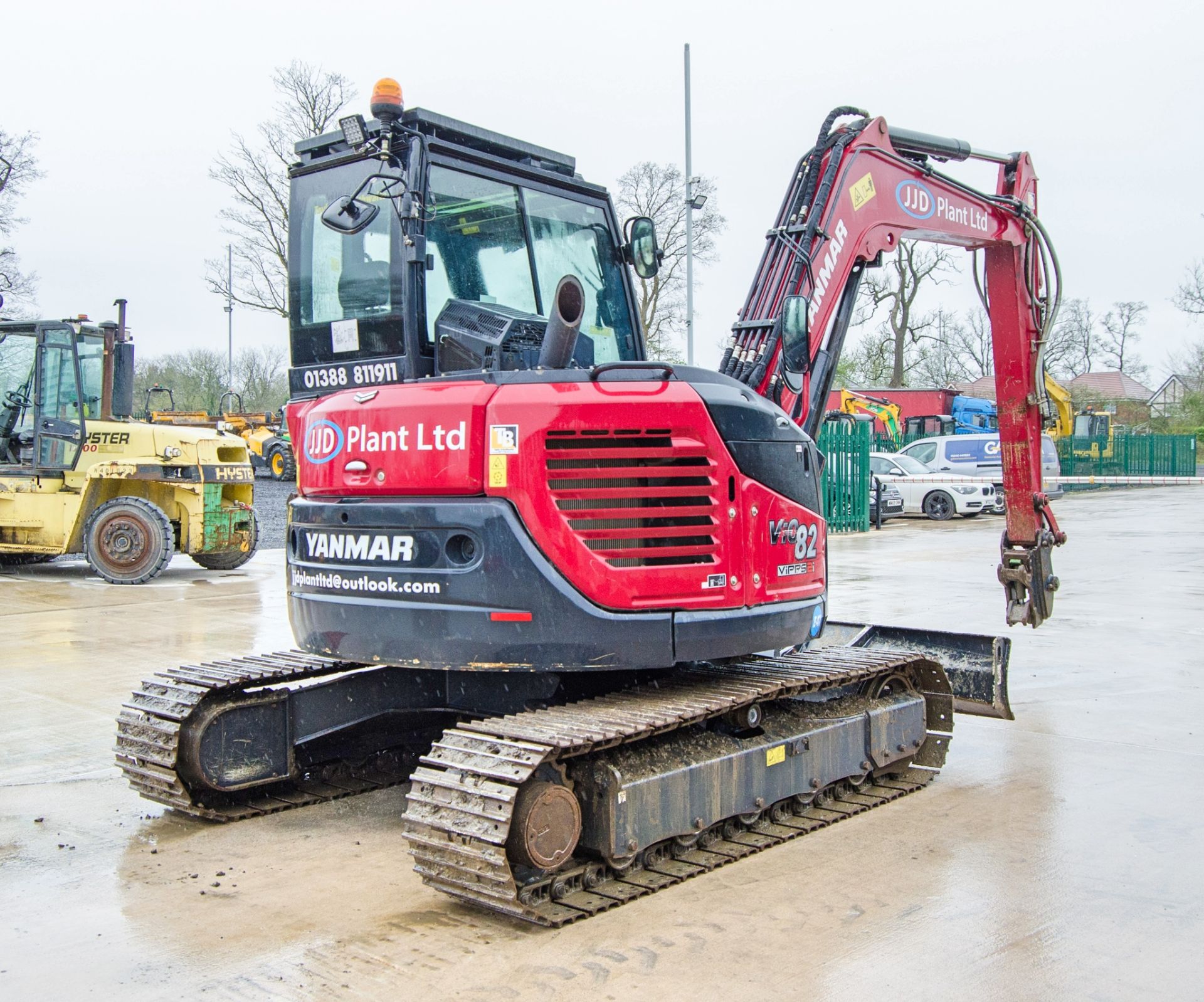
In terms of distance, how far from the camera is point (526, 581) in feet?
16.7

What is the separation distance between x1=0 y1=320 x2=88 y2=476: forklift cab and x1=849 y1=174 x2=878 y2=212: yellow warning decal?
34.6ft

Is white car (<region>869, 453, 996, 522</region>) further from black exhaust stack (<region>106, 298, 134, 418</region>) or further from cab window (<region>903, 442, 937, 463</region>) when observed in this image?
black exhaust stack (<region>106, 298, 134, 418</region>)

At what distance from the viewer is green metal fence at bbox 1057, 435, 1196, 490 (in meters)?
40.8

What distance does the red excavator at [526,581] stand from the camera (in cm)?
505

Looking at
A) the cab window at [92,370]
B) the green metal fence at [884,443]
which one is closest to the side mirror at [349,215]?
the cab window at [92,370]

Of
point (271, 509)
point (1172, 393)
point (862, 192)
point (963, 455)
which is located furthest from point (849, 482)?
point (1172, 393)

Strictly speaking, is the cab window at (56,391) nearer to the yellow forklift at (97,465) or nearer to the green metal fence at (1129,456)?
the yellow forklift at (97,465)

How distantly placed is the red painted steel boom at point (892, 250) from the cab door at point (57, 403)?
10.3 meters

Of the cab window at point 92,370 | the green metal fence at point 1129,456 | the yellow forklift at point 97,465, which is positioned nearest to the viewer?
the yellow forklift at point 97,465

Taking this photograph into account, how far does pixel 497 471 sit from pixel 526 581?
0.46 metres

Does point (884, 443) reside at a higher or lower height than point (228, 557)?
higher

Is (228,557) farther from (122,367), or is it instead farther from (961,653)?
(961,653)

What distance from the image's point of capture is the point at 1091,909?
4.82m

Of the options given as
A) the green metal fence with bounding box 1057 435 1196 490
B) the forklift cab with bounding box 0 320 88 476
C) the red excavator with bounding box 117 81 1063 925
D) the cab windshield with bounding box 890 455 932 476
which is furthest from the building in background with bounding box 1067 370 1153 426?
the red excavator with bounding box 117 81 1063 925
